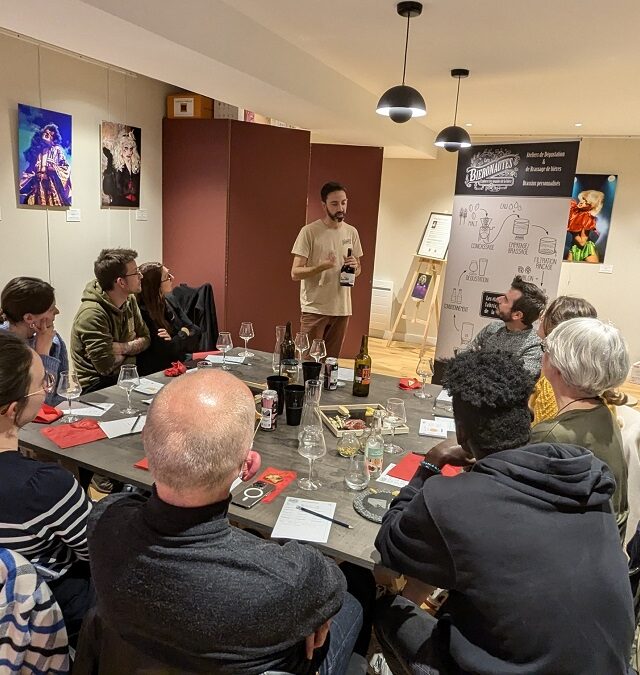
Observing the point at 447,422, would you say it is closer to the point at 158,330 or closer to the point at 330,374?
the point at 330,374

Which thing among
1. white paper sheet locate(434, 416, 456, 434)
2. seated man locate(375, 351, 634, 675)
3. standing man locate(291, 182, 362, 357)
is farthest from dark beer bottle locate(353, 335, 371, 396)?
standing man locate(291, 182, 362, 357)

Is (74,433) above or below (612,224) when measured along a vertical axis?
below

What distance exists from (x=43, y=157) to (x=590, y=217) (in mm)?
5920

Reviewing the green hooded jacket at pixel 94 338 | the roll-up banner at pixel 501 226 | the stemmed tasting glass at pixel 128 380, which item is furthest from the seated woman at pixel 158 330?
the roll-up banner at pixel 501 226

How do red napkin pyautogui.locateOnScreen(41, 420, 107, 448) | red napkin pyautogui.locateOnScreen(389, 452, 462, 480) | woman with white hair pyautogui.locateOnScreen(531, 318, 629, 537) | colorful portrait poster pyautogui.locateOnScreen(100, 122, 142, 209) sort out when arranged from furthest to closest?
colorful portrait poster pyautogui.locateOnScreen(100, 122, 142, 209) < red napkin pyautogui.locateOnScreen(41, 420, 107, 448) < red napkin pyautogui.locateOnScreen(389, 452, 462, 480) < woman with white hair pyautogui.locateOnScreen(531, 318, 629, 537)

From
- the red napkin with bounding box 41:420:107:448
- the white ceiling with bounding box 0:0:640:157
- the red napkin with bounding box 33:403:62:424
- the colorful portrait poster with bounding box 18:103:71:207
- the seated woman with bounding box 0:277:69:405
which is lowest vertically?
the red napkin with bounding box 41:420:107:448

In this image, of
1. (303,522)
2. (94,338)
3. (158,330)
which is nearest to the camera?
(303,522)

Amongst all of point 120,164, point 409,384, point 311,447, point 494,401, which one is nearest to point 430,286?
point 120,164

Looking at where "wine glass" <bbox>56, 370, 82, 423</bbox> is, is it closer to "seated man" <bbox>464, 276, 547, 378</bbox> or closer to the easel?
"seated man" <bbox>464, 276, 547, 378</bbox>

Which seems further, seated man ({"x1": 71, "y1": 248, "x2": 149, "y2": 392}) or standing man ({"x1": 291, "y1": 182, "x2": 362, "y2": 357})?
standing man ({"x1": 291, "y1": 182, "x2": 362, "y2": 357})

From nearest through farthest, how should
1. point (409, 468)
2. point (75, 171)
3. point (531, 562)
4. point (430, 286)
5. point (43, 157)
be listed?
point (531, 562)
point (409, 468)
point (43, 157)
point (75, 171)
point (430, 286)

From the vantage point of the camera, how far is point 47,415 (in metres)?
2.23

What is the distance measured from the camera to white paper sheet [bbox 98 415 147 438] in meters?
2.14

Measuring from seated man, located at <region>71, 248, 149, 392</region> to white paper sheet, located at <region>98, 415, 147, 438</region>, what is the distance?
3.07 feet
